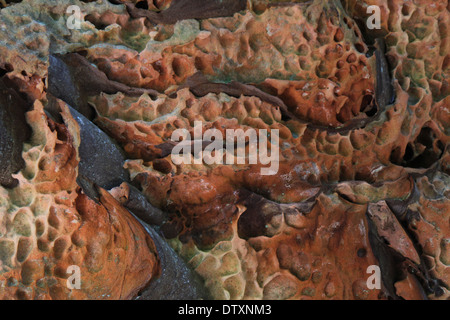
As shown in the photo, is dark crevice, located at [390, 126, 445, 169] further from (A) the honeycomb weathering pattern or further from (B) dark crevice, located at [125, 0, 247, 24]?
(B) dark crevice, located at [125, 0, 247, 24]

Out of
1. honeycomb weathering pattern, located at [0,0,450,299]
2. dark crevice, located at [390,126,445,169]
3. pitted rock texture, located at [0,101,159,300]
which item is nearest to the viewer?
pitted rock texture, located at [0,101,159,300]

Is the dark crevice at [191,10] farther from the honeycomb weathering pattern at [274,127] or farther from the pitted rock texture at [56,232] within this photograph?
the pitted rock texture at [56,232]

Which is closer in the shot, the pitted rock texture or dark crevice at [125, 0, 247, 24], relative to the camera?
the pitted rock texture

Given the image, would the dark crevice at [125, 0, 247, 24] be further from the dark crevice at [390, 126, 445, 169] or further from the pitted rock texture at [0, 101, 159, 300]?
the dark crevice at [390, 126, 445, 169]

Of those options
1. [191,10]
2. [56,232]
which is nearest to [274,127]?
[191,10]

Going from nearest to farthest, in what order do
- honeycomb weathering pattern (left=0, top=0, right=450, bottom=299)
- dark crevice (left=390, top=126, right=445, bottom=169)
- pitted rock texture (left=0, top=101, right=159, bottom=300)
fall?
pitted rock texture (left=0, top=101, right=159, bottom=300) < honeycomb weathering pattern (left=0, top=0, right=450, bottom=299) < dark crevice (left=390, top=126, right=445, bottom=169)

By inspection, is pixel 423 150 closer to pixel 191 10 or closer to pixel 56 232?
pixel 191 10

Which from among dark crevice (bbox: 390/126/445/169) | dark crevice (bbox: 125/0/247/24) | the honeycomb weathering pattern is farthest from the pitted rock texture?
dark crevice (bbox: 390/126/445/169)

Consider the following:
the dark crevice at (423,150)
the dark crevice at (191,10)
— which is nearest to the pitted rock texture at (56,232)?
the dark crevice at (191,10)

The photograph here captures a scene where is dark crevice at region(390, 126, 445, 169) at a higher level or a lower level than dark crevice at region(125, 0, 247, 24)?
lower
